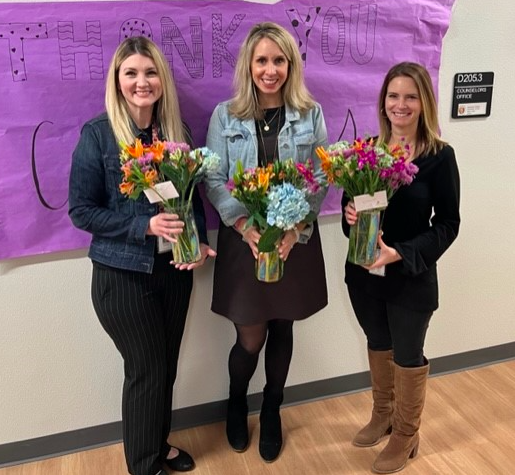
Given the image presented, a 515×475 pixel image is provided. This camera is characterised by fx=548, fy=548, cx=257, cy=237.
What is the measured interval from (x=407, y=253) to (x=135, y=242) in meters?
0.90

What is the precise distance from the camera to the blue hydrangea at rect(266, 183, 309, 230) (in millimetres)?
1589

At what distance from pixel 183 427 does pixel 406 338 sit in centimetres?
111

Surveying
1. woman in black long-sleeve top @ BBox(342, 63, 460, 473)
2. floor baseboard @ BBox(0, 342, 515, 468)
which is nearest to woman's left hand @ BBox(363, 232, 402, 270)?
Answer: woman in black long-sleeve top @ BBox(342, 63, 460, 473)

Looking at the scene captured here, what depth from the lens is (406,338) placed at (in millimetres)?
1984

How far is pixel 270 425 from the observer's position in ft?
7.50

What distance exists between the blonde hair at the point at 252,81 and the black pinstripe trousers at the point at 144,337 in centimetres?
62

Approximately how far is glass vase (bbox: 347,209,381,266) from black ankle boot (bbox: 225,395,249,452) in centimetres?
89

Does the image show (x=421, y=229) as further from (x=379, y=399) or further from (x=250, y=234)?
(x=379, y=399)

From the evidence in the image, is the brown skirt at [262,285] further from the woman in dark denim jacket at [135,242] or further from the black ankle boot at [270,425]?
the black ankle boot at [270,425]

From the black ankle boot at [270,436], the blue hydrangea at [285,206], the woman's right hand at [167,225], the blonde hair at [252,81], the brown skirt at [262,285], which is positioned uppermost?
the blonde hair at [252,81]

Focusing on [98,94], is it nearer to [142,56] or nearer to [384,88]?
[142,56]

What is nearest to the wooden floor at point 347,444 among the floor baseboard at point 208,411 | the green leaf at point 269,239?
the floor baseboard at point 208,411

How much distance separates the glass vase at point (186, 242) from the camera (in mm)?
1704

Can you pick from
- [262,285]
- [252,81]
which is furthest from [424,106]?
[262,285]
